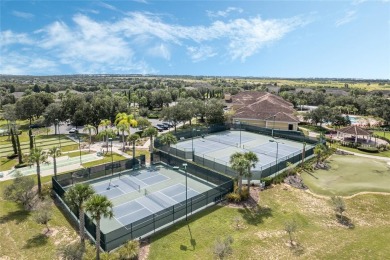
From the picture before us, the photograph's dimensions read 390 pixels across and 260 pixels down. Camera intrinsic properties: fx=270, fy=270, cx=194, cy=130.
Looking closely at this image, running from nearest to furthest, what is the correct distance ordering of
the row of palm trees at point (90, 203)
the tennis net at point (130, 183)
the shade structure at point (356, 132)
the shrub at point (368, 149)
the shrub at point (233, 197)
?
the row of palm trees at point (90, 203) < the shrub at point (233, 197) < the tennis net at point (130, 183) < the shrub at point (368, 149) < the shade structure at point (356, 132)

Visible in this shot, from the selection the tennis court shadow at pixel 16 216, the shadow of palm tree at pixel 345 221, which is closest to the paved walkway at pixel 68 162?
the tennis court shadow at pixel 16 216

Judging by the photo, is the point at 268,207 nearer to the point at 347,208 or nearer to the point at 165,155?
the point at 347,208

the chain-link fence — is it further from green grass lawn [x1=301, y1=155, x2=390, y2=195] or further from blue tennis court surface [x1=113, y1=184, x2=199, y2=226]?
green grass lawn [x1=301, y1=155, x2=390, y2=195]

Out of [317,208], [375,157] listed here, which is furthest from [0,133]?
[375,157]

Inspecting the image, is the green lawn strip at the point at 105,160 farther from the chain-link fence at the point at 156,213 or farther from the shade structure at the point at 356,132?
the shade structure at the point at 356,132

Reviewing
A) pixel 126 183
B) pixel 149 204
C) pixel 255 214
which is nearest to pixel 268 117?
pixel 255 214
